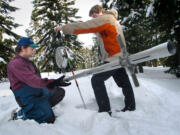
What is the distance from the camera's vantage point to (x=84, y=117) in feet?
9.21

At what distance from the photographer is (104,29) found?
109 inches

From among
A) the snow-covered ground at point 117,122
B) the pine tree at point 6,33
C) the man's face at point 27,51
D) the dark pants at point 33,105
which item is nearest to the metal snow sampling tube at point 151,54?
the snow-covered ground at point 117,122

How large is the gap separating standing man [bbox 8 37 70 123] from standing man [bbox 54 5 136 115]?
85cm

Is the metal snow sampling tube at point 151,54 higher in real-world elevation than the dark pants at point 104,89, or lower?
higher

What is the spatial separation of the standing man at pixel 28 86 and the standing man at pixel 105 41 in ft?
2.80

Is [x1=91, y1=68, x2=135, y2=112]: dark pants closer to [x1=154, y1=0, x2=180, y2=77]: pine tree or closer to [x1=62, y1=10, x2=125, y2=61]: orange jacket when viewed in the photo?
[x1=62, y1=10, x2=125, y2=61]: orange jacket

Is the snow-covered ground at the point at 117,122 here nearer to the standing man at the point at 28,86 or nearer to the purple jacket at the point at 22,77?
the standing man at the point at 28,86

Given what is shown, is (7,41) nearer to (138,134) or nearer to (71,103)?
(71,103)

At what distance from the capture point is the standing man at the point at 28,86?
2533 mm

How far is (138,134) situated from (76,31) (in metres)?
2.03

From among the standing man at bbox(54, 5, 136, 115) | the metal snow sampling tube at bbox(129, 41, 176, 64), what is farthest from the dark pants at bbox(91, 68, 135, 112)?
the metal snow sampling tube at bbox(129, 41, 176, 64)

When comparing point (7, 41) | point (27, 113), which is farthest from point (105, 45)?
point (7, 41)

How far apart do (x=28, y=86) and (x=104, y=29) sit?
1.88 metres

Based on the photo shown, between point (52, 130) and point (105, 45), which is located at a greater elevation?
point (105, 45)
